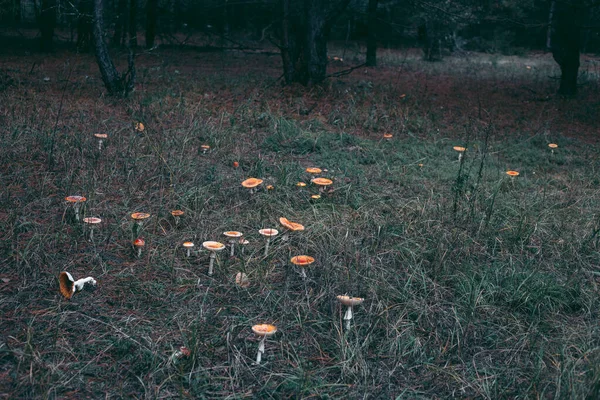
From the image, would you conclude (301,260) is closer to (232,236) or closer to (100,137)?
(232,236)

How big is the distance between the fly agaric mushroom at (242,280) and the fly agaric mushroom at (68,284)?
884mm

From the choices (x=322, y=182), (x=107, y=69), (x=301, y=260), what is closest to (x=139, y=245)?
(x=301, y=260)

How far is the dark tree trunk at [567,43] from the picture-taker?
10.8 metres

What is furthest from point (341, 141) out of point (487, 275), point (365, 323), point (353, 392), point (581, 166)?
point (353, 392)

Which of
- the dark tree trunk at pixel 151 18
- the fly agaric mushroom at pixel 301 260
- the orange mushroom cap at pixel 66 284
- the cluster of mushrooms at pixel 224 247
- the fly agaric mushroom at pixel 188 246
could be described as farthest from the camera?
the dark tree trunk at pixel 151 18

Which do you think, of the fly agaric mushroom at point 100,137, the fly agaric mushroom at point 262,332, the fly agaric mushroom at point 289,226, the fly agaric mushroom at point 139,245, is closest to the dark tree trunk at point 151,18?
the fly agaric mushroom at point 100,137

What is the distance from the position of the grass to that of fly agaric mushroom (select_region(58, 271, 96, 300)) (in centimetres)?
7

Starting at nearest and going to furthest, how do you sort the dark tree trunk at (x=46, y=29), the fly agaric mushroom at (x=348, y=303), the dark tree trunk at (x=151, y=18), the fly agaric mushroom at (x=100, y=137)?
1. the fly agaric mushroom at (x=348, y=303)
2. the fly agaric mushroom at (x=100, y=137)
3. the dark tree trunk at (x=46, y=29)
4. the dark tree trunk at (x=151, y=18)

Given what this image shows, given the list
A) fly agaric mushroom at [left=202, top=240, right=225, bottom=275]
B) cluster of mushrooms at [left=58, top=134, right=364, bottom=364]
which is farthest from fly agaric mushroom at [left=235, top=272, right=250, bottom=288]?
fly agaric mushroom at [left=202, top=240, right=225, bottom=275]

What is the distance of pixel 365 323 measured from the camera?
9.89 ft

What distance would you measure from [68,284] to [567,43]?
36.2 feet

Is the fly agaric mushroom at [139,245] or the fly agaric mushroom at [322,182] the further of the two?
the fly agaric mushroom at [322,182]

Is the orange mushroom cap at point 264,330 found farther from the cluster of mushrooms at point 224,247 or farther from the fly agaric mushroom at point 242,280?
the fly agaric mushroom at point 242,280

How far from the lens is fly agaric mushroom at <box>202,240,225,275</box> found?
3344mm
